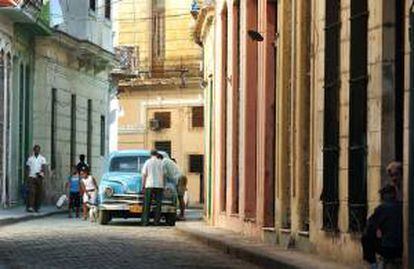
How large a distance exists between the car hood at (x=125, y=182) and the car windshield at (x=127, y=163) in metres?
0.63

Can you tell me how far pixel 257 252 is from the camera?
15688 mm

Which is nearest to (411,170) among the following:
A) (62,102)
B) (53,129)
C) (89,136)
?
(53,129)

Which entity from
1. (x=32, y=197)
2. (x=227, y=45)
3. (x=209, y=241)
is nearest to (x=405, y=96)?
(x=209, y=241)

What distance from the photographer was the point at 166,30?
51.0m

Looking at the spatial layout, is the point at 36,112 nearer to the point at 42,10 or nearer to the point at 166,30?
the point at 42,10

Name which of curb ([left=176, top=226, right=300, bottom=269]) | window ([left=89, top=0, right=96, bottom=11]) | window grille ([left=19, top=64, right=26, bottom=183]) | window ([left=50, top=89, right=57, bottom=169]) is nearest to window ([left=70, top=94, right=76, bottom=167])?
window ([left=50, top=89, right=57, bottom=169])

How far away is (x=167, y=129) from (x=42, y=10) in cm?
1946

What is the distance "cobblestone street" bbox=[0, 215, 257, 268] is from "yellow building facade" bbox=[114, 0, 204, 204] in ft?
85.2

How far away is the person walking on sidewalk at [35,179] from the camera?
29234 mm

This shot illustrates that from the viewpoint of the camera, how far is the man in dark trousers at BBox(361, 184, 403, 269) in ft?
32.3

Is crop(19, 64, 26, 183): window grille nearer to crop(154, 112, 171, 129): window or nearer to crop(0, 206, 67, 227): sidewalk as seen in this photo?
crop(0, 206, 67, 227): sidewalk

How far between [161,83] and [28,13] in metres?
20.3

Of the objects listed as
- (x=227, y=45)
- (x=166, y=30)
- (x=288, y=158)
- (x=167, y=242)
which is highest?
(x=166, y=30)

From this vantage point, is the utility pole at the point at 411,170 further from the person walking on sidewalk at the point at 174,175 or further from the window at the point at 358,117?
the person walking on sidewalk at the point at 174,175
